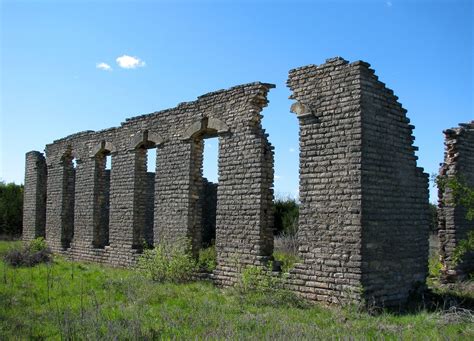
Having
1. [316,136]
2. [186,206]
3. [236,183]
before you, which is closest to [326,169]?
[316,136]

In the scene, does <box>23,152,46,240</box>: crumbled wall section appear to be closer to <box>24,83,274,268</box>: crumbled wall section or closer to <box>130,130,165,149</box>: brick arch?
<box>24,83,274,268</box>: crumbled wall section

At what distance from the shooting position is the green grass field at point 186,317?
6047mm

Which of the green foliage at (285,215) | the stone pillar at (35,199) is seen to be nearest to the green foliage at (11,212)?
the stone pillar at (35,199)

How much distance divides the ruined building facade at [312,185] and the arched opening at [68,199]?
3527 mm

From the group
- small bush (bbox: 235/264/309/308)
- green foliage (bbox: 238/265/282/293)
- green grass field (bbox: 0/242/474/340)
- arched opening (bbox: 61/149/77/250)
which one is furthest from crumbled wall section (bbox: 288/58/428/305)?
arched opening (bbox: 61/149/77/250)

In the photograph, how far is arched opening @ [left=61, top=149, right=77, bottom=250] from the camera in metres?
16.5

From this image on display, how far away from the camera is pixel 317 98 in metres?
8.70

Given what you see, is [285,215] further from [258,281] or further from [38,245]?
[258,281]

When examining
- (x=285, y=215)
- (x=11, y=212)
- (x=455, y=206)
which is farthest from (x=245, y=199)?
(x=11, y=212)

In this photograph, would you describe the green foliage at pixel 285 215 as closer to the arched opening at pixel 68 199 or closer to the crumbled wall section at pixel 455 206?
the arched opening at pixel 68 199

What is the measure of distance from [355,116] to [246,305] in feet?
11.9

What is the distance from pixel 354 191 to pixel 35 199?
14.1 metres

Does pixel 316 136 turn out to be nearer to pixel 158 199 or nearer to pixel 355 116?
pixel 355 116

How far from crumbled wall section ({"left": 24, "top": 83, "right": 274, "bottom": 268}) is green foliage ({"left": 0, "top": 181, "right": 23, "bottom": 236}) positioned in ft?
32.1
